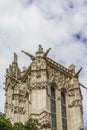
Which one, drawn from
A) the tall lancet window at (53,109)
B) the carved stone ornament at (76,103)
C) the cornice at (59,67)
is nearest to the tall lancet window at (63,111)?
the carved stone ornament at (76,103)

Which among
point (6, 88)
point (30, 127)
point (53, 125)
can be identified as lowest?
point (30, 127)

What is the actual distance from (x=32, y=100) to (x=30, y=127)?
19.3m

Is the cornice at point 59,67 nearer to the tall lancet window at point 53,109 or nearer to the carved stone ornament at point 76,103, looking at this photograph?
the tall lancet window at point 53,109

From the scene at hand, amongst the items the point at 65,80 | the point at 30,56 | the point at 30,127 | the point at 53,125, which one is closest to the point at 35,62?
the point at 30,56

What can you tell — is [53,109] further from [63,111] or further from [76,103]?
[76,103]

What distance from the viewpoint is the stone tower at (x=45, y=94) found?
1812 inches

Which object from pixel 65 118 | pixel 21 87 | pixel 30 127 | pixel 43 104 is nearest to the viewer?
pixel 30 127

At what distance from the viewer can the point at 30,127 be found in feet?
87.2

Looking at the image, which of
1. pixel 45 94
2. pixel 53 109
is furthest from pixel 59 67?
pixel 45 94

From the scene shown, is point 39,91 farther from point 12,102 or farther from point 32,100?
point 12,102

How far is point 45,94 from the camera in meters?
45.5

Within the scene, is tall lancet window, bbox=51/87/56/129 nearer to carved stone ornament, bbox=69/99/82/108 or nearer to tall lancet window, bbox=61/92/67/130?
tall lancet window, bbox=61/92/67/130

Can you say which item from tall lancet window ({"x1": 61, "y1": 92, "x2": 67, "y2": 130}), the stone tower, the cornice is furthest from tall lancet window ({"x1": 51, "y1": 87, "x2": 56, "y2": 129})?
the cornice

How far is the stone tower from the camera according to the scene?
151 ft
